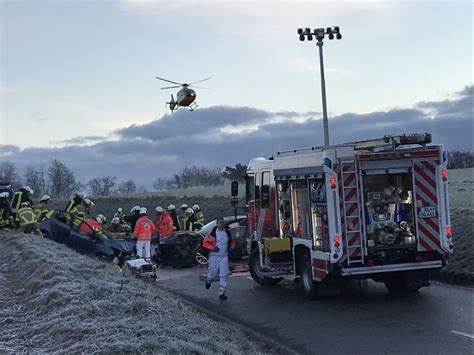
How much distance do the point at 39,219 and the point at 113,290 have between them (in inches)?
552

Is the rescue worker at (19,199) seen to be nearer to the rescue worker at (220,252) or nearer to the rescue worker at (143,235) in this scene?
the rescue worker at (143,235)

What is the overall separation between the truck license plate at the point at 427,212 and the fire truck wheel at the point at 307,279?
237cm

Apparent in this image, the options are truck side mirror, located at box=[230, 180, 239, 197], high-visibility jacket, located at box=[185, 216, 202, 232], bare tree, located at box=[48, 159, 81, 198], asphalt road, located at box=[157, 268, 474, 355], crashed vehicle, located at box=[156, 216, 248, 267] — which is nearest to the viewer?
asphalt road, located at box=[157, 268, 474, 355]

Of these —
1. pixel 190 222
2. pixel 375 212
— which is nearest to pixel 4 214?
pixel 190 222

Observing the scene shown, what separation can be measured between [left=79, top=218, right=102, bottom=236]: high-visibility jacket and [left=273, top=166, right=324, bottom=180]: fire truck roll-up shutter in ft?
22.6

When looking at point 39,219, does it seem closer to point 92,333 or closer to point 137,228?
point 137,228

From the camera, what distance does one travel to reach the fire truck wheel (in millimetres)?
11617

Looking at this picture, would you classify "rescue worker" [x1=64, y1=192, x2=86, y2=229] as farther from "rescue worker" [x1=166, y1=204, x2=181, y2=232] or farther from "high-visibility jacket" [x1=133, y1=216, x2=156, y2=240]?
"rescue worker" [x1=166, y1=204, x2=181, y2=232]

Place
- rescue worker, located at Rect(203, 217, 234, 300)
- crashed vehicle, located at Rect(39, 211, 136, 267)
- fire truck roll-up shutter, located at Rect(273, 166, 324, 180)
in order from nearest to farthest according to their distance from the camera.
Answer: fire truck roll-up shutter, located at Rect(273, 166, 324, 180), rescue worker, located at Rect(203, 217, 234, 300), crashed vehicle, located at Rect(39, 211, 136, 267)

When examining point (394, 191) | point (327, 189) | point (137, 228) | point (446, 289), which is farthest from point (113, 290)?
point (137, 228)

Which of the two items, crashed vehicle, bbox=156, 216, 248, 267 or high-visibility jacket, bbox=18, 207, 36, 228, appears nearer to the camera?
crashed vehicle, bbox=156, 216, 248, 267

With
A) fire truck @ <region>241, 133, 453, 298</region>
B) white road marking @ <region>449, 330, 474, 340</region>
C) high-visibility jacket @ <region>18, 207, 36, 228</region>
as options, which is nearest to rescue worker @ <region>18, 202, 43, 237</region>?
high-visibility jacket @ <region>18, 207, 36, 228</region>

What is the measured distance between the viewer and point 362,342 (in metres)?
8.17

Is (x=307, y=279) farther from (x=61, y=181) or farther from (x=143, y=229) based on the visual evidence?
(x=61, y=181)
